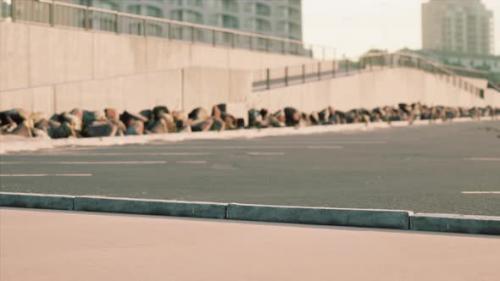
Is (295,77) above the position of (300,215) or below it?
above

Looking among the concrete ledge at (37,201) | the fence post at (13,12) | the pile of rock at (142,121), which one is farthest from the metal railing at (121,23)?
the concrete ledge at (37,201)

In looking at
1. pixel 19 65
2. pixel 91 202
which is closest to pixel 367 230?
pixel 91 202

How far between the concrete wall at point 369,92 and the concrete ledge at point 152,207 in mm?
27477

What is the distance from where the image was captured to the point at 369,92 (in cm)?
5134

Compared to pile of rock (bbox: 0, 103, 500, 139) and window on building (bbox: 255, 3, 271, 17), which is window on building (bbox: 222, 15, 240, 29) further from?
pile of rock (bbox: 0, 103, 500, 139)

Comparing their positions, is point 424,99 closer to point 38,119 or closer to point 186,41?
point 186,41

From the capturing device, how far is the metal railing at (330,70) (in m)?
42.7

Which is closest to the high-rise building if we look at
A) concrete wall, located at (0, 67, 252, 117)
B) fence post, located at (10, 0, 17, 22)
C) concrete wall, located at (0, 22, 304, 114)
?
concrete wall, located at (0, 22, 304, 114)

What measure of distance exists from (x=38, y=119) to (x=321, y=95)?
22706mm

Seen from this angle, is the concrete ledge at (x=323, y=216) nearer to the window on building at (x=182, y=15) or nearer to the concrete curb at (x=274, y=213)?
the concrete curb at (x=274, y=213)

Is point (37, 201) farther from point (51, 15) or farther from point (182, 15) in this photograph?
point (182, 15)

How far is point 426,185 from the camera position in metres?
9.95

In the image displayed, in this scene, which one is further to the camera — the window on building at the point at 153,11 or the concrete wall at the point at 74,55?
the window on building at the point at 153,11

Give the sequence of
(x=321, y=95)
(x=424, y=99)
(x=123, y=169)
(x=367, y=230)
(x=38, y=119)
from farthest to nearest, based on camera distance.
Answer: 1. (x=424, y=99)
2. (x=321, y=95)
3. (x=38, y=119)
4. (x=123, y=169)
5. (x=367, y=230)
